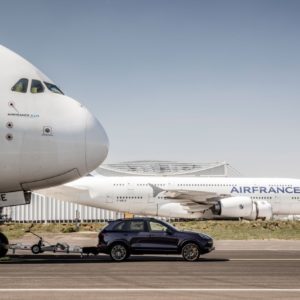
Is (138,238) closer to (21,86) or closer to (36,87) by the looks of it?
(36,87)

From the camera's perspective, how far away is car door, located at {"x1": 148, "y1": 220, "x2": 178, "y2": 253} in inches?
768

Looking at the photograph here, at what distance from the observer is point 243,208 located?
171 feet

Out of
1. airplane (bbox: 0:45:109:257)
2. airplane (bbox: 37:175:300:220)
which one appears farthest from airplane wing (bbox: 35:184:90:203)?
airplane (bbox: 0:45:109:257)

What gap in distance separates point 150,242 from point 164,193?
122 ft

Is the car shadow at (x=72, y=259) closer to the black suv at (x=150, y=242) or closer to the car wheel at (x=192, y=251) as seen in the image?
the car wheel at (x=192, y=251)

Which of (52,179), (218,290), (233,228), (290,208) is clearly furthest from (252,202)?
(218,290)

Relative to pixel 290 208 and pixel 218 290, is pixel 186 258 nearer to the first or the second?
pixel 218 290

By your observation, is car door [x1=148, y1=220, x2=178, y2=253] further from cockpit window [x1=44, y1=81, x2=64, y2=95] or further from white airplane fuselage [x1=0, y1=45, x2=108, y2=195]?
cockpit window [x1=44, y1=81, x2=64, y2=95]

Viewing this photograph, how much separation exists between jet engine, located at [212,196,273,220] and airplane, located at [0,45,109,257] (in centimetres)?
3627

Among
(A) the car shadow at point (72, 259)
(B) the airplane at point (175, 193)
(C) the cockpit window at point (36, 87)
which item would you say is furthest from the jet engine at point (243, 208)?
(C) the cockpit window at point (36, 87)

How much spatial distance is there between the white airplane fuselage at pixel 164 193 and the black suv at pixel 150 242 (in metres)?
36.7

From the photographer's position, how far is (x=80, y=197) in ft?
187

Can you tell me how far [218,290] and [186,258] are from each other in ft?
24.8

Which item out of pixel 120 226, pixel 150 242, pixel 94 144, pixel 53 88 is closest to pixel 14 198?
pixel 94 144
